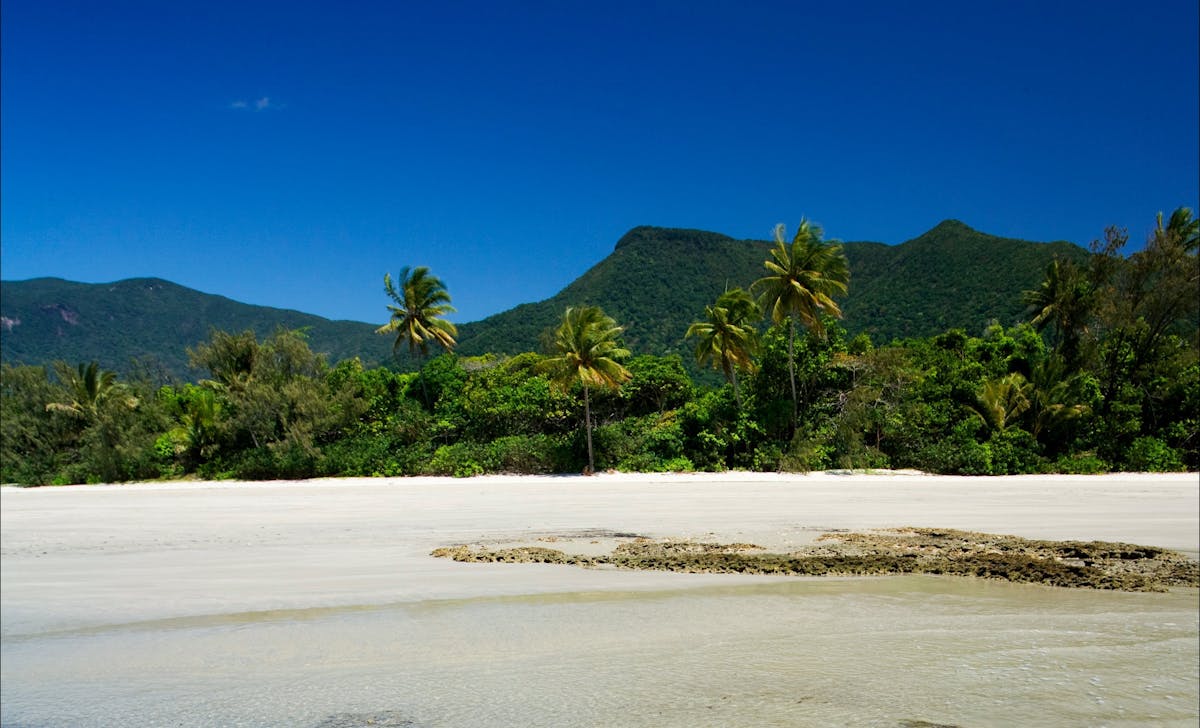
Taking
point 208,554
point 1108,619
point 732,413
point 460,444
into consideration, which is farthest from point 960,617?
point 460,444

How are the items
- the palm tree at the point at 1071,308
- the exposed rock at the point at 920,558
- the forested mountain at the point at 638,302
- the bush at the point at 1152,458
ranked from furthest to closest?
the forested mountain at the point at 638,302 < the palm tree at the point at 1071,308 < the bush at the point at 1152,458 < the exposed rock at the point at 920,558

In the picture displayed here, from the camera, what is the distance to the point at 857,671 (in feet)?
16.8

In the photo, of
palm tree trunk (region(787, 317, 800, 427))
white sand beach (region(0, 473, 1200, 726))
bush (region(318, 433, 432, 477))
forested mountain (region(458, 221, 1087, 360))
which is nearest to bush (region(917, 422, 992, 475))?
white sand beach (region(0, 473, 1200, 726))

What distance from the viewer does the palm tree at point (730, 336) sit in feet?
77.2

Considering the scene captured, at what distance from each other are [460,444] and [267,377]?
7.99 meters

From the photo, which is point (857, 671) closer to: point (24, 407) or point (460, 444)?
point (460, 444)

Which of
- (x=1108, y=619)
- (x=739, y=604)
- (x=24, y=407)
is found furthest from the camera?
(x=24, y=407)

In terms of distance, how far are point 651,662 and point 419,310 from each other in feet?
95.4

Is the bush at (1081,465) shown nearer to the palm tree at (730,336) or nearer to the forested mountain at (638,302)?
the palm tree at (730,336)

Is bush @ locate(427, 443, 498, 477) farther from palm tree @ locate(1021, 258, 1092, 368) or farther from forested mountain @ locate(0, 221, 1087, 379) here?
palm tree @ locate(1021, 258, 1092, 368)

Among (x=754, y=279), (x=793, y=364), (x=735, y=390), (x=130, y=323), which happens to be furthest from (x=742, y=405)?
(x=130, y=323)

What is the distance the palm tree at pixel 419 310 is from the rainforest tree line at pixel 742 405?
5358mm

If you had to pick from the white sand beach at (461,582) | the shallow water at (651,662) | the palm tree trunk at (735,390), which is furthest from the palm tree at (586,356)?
the shallow water at (651,662)

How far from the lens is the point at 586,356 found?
22.2 m
